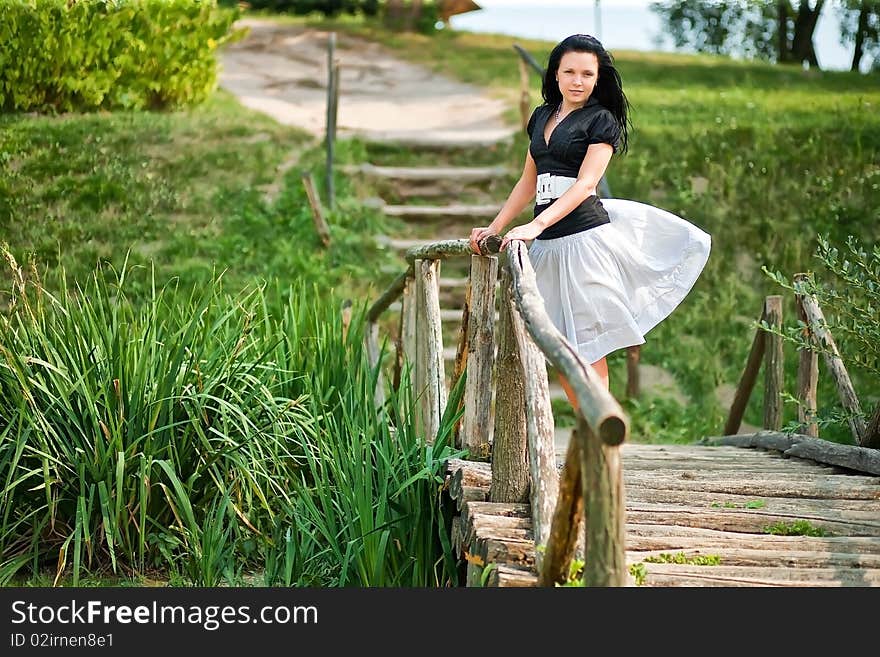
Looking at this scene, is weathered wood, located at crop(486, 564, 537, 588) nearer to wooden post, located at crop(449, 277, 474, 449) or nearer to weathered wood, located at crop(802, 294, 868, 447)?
wooden post, located at crop(449, 277, 474, 449)

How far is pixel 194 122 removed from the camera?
871cm

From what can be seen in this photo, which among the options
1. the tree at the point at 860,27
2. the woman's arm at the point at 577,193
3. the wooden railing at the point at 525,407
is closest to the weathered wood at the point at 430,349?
the wooden railing at the point at 525,407

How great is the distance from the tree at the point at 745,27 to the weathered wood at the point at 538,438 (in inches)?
380

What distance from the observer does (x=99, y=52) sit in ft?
22.8

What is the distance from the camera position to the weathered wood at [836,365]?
4825 millimetres

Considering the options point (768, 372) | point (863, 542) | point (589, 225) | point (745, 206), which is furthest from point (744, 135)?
point (863, 542)

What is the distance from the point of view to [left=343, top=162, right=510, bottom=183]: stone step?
9.18 meters

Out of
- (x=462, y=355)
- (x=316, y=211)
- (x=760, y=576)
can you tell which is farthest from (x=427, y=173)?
(x=760, y=576)

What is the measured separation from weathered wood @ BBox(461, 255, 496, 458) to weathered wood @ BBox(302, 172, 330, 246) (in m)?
4.18

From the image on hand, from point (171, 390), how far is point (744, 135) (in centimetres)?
616

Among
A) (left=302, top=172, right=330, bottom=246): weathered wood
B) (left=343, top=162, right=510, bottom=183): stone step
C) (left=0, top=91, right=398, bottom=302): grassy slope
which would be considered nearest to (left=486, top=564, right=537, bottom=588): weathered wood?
(left=0, top=91, right=398, bottom=302): grassy slope

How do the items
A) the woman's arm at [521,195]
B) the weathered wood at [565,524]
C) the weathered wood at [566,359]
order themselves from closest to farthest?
1. the weathered wood at [566,359]
2. the weathered wood at [565,524]
3. the woman's arm at [521,195]

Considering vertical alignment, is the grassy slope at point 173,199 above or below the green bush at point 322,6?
below

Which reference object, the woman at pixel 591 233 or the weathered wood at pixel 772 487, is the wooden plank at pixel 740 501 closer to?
the weathered wood at pixel 772 487
